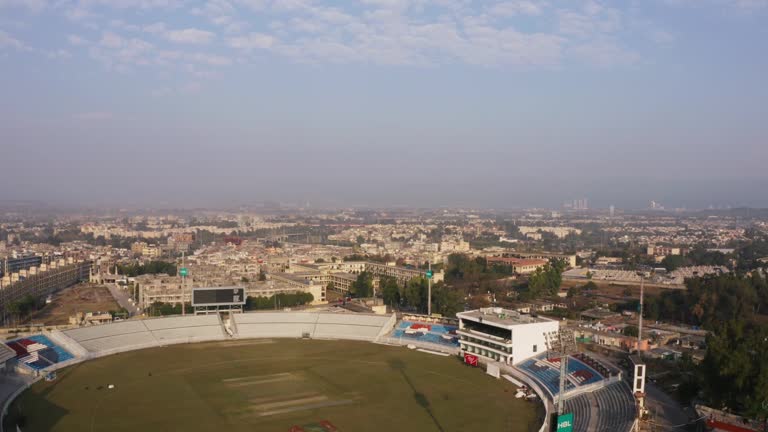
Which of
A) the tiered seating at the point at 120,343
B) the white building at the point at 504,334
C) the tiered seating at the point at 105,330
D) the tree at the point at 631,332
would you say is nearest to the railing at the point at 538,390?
the white building at the point at 504,334

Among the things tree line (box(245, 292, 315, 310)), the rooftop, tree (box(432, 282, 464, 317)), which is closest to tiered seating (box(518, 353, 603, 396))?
the rooftop

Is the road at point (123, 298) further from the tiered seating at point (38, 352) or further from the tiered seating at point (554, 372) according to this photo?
the tiered seating at point (554, 372)

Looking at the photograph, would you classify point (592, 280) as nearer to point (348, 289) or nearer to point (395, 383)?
point (348, 289)

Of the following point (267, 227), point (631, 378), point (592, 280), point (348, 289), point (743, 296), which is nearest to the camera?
point (631, 378)

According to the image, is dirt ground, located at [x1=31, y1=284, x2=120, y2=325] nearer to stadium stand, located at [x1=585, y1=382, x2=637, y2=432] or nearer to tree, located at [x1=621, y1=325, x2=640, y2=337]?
stadium stand, located at [x1=585, y1=382, x2=637, y2=432]

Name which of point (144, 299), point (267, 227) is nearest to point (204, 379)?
point (144, 299)

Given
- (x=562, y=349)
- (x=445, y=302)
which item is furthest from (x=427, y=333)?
(x=562, y=349)

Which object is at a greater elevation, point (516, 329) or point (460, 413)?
point (516, 329)
